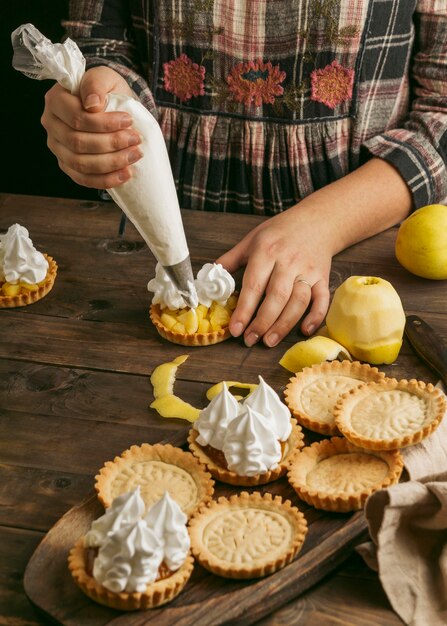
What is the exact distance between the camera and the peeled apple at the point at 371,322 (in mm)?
1622

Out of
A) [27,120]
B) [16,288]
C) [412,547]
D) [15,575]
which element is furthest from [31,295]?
[27,120]

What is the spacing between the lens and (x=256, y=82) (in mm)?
2145

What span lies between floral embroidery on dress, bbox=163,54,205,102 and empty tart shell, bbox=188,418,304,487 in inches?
43.3

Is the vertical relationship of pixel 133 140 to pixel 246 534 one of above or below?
above

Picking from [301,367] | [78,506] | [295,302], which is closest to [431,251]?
[295,302]

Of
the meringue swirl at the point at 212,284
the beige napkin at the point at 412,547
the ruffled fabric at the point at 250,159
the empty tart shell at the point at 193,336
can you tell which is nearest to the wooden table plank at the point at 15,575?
the beige napkin at the point at 412,547

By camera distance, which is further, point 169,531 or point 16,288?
point 16,288

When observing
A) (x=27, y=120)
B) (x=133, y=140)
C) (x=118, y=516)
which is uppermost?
(x=133, y=140)

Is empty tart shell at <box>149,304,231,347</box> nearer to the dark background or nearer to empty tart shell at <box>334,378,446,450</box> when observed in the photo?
empty tart shell at <box>334,378,446,450</box>

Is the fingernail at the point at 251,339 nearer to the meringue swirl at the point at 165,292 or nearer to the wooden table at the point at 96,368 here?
the wooden table at the point at 96,368

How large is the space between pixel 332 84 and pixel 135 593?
144 centimetres

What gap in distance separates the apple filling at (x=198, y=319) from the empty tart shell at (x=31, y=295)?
0.91 feet

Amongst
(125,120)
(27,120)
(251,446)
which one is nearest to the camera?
(251,446)

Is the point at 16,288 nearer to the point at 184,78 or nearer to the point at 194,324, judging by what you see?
the point at 194,324
